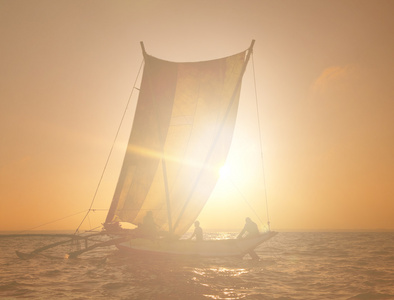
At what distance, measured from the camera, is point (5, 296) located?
977cm

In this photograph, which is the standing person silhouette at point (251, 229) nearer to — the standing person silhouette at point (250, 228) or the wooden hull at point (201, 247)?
the standing person silhouette at point (250, 228)

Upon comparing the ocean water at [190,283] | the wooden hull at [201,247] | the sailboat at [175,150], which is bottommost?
the ocean water at [190,283]

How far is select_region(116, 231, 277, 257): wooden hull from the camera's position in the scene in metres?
16.5

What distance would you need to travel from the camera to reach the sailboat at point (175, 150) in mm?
18297

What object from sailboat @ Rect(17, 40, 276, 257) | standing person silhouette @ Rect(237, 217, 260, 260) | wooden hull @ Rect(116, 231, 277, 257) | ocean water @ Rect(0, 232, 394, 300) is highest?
sailboat @ Rect(17, 40, 276, 257)

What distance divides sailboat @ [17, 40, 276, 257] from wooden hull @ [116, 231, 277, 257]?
0.06 metres

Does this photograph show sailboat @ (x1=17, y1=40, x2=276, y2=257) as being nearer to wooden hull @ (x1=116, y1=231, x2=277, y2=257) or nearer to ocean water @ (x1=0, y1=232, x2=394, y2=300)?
wooden hull @ (x1=116, y1=231, x2=277, y2=257)

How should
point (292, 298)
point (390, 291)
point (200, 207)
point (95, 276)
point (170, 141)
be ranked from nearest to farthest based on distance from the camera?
1. point (292, 298)
2. point (390, 291)
3. point (95, 276)
4. point (200, 207)
5. point (170, 141)

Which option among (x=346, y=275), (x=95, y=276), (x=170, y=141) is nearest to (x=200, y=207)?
(x=170, y=141)

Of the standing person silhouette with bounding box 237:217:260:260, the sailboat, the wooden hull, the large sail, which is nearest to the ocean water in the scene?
the wooden hull

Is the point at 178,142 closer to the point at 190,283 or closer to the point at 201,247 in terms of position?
the point at 201,247

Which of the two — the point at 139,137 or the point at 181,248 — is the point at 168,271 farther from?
the point at 139,137

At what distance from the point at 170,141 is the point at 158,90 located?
4.24 m

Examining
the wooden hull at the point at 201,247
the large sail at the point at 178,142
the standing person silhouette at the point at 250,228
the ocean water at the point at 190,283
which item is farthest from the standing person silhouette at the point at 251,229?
the large sail at the point at 178,142
